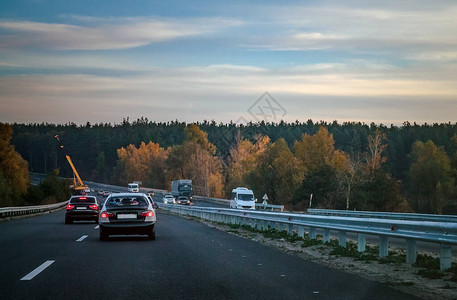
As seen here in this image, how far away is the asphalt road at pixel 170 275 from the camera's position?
870cm

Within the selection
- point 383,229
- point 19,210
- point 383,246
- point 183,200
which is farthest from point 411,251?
point 183,200

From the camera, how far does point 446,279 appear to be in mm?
10312

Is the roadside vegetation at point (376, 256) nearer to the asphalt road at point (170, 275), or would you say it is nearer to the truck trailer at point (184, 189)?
the asphalt road at point (170, 275)

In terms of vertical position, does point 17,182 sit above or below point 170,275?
below

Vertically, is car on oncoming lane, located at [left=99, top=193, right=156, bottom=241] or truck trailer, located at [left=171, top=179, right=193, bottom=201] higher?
car on oncoming lane, located at [left=99, top=193, right=156, bottom=241]

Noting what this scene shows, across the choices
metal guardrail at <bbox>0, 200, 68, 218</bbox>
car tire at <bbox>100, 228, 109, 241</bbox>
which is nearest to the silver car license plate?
car tire at <bbox>100, 228, 109, 241</bbox>

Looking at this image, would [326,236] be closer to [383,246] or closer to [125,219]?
[383,246]

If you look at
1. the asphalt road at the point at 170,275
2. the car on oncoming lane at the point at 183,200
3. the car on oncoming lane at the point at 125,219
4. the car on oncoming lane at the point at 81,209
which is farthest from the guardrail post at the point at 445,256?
the car on oncoming lane at the point at 183,200

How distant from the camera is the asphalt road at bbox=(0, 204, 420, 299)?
343 inches

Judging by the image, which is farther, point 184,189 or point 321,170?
point 184,189

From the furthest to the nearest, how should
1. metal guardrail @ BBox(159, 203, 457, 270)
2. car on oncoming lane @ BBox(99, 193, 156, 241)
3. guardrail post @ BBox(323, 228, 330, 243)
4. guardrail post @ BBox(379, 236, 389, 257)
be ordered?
1. car on oncoming lane @ BBox(99, 193, 156, 241)
2. guardrail post @ BBox(323, 228, 330, 243)
3. guardrail post @ BBox(379, 236, 389, 257)
4. metal guardrail @ BBox(159, 203, 457, 270)

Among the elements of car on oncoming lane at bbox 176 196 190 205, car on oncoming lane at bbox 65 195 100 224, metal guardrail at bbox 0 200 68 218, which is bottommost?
car on oncoming lane at bbox 176 196 190 205

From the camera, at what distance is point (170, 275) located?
10.7 m

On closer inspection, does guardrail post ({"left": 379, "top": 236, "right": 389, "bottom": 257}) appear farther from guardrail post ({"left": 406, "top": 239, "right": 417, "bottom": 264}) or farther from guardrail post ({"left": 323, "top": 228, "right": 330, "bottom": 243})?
guardrail post ({"left": 323, "top": 228, "right": 330, "bottom": 243})
